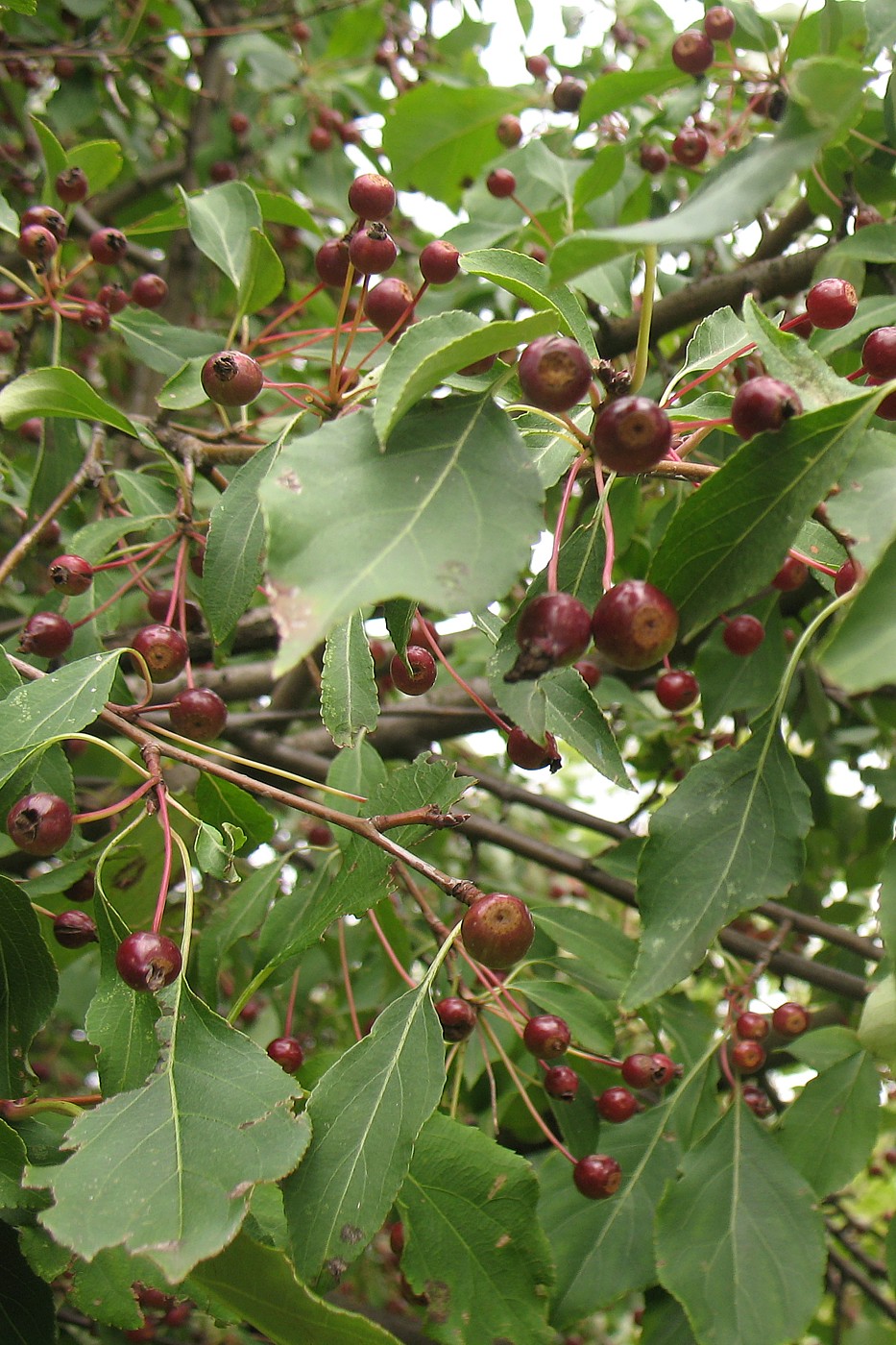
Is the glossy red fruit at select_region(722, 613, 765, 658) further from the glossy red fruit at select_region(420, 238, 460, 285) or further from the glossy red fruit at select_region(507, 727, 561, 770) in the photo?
the glossy red fruit at select_region(420, 238, 460, 285)

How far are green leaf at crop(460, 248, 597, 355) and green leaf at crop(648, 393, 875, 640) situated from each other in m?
0.28

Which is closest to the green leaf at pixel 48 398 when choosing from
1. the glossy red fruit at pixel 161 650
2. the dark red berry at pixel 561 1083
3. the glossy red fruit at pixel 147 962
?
the glossy red fruit at pixel 161 650

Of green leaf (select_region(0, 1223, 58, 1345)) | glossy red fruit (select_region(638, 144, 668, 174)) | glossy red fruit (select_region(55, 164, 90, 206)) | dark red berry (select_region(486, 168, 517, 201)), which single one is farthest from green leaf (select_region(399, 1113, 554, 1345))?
glossy red fruit (select_region(638, 144, 668, 174))

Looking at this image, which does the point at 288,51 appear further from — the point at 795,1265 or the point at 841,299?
the point at 795,1265

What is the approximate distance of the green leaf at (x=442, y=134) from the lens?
308 centimetres

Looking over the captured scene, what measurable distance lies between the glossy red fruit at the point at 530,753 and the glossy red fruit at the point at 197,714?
50cm

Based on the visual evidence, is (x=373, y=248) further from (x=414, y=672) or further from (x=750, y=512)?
(x=750, y=512)

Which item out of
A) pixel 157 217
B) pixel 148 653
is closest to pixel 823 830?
pixel 148 653

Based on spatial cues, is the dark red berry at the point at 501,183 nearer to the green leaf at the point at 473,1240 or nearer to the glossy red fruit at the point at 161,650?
the glossy red fruit at the point at 161,650

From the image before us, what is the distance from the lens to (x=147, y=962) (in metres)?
1.24

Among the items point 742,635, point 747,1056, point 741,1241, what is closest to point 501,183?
point 742,635

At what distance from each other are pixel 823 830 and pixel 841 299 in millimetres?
2149

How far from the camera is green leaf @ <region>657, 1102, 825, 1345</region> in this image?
5.51ft

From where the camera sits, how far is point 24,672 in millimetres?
1585
